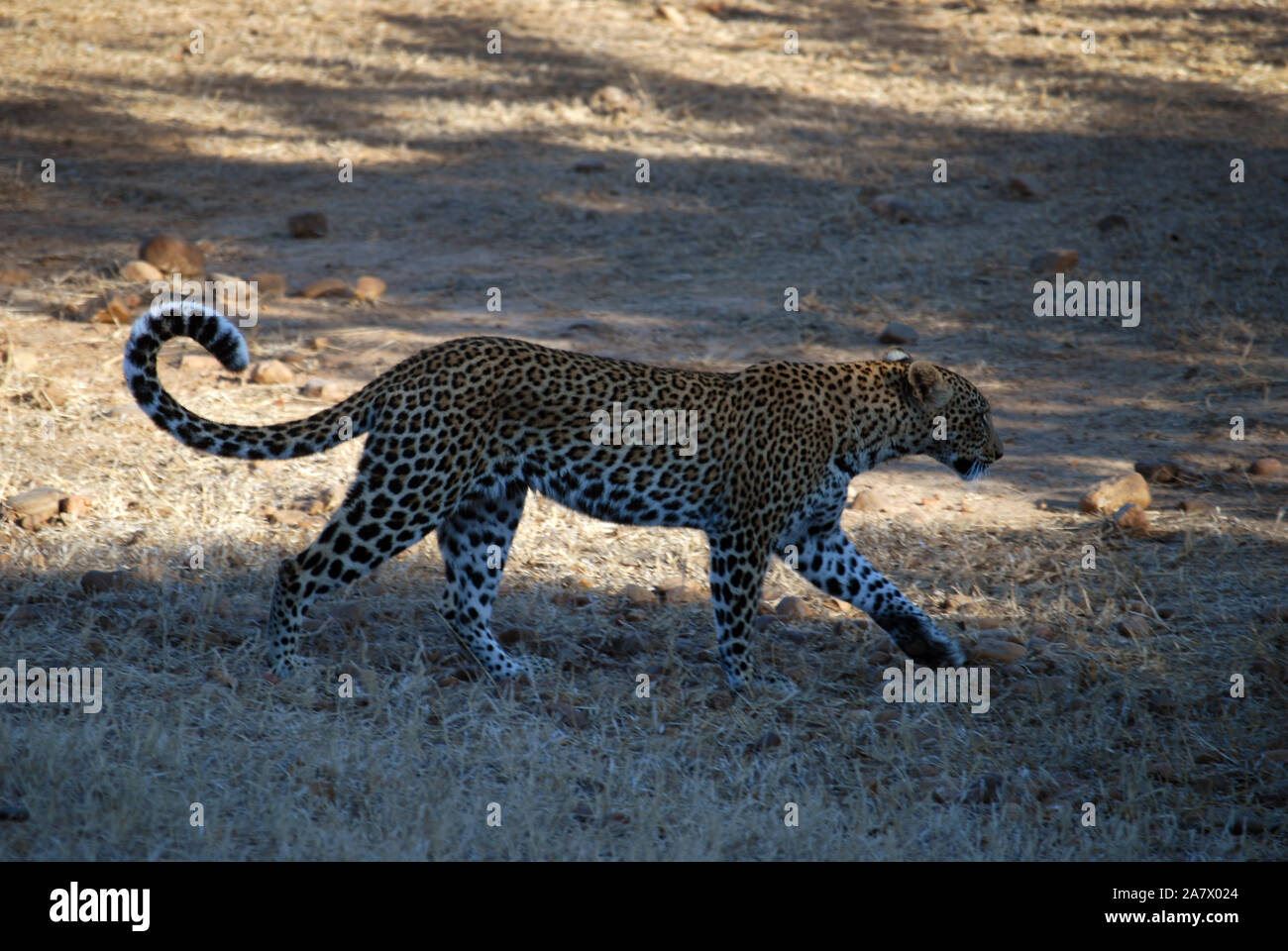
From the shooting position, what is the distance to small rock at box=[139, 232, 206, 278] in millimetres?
13273

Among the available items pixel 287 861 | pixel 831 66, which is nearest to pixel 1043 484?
pixel 287 861

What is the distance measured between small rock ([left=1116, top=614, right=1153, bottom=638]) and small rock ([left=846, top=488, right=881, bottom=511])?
2147mm

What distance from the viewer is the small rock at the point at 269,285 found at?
43.3 feet

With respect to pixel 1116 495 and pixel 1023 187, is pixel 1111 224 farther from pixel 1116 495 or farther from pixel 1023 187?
pixel 1116 495

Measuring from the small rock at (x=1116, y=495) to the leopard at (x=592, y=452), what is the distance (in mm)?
1958

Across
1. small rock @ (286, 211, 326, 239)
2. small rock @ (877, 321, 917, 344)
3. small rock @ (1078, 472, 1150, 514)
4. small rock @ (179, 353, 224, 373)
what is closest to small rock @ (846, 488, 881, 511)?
small rock @ (1078, 472, 1150, 514)

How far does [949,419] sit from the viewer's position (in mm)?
7785

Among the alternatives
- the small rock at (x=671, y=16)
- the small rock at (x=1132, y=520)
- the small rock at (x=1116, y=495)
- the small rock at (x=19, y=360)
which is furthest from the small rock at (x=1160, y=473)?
the small rock at (x=671, y=16)

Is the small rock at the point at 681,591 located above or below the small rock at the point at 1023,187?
below

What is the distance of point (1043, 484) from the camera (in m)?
10.3

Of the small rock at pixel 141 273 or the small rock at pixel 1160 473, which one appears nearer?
the small rock at pixel 1160 473

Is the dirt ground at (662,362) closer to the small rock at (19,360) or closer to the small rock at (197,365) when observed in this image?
the small rock at (19,360)

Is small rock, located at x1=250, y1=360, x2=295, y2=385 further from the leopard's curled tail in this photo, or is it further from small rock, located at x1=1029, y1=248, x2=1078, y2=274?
small rock, located at x1=1029, y1=248, x2=1078, y2=274
